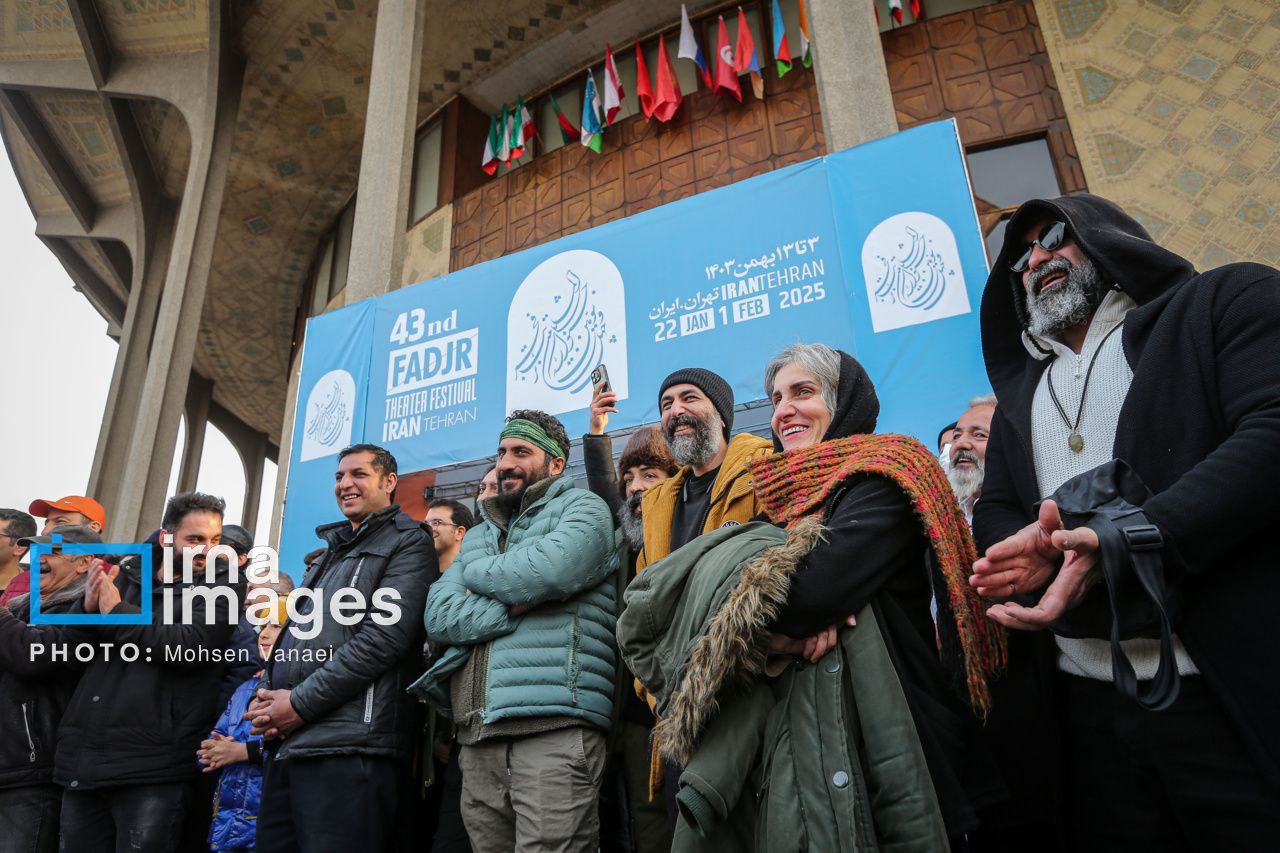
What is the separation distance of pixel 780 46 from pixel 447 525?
663 cm

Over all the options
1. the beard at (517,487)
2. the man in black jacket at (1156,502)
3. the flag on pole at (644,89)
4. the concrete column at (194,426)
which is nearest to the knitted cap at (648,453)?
the beard at (517,487)

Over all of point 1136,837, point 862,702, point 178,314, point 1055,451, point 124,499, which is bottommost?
point 1136,837

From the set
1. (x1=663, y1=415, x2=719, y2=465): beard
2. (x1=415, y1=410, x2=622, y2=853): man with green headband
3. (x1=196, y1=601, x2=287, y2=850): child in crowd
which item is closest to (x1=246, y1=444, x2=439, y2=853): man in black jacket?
(x1=415, y1=410, x2=622, y2=853): man with green headband

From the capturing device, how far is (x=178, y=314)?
405 inches

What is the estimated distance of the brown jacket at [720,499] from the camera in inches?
86.1

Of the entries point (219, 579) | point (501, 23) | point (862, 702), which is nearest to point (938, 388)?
point (862, 702)

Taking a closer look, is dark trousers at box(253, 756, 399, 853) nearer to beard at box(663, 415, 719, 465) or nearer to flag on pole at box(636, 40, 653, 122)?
beard at box(663, 415, 719, 465)

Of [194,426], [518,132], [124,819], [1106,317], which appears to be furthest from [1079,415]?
[194,426]

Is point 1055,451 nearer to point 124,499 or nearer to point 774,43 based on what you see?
point 774,43

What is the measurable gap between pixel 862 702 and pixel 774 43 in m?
8.28

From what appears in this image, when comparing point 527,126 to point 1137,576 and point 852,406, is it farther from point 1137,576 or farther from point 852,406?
point 1137,576

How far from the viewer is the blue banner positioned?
391 cm

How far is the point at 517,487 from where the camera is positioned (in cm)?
284

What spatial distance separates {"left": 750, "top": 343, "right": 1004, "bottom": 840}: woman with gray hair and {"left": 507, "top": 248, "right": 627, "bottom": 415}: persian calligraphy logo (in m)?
3.12
